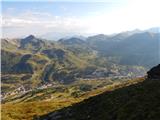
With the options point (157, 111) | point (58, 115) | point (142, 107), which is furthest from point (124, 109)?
point (58, 115)

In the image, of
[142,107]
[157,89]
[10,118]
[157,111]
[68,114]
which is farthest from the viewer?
[10,118]

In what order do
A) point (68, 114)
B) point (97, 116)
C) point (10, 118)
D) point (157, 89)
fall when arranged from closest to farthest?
point (97, 116) → point (157, 89) → point (68, 114) → point (10, 118)

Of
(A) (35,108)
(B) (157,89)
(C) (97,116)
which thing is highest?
(B) (157,89)

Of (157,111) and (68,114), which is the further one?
(68,114)

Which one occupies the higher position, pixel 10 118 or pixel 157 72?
pixel 157 72

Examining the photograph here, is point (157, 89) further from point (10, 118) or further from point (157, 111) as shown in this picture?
point (10, 118)
